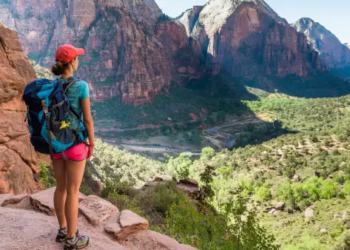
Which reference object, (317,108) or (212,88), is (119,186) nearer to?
(317,108)

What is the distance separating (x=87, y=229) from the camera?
4121 millimetres

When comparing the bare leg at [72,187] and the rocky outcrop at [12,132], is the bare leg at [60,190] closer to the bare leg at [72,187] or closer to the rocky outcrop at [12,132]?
the bare leg at [72,187]

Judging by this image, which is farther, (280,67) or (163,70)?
(280,67)

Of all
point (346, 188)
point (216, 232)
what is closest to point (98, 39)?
point (346, 188)

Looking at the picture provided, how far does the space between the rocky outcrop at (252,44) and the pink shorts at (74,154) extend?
4985 inches

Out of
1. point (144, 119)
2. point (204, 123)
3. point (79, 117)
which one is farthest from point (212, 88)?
point (79, 117)

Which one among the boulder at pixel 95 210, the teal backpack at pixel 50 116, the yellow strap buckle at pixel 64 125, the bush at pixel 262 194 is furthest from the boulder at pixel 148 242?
the bush at pixel 262 194

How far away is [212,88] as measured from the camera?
97.6 metres

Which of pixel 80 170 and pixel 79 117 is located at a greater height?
pixel 79 117

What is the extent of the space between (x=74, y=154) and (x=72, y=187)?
41 cm

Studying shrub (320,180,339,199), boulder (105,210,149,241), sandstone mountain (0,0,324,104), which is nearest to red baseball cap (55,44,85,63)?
boulder (105,210,149,241)

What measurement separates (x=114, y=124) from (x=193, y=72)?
49270 mm

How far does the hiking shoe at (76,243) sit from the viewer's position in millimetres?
2926

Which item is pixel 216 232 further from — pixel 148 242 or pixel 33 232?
pixel 33 232
